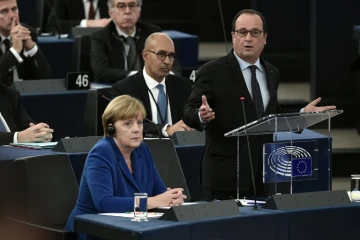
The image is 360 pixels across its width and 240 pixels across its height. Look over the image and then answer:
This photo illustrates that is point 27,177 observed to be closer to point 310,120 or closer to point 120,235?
point 120,235

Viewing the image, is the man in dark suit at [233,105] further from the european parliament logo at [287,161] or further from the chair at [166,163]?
the european parliament logo at [287,161]

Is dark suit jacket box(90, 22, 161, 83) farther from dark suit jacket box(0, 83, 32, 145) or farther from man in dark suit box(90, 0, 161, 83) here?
dark suit jacket box(0, 83, 32, 145)

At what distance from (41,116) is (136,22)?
1206mm

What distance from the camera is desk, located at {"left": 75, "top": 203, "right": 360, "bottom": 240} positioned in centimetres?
482

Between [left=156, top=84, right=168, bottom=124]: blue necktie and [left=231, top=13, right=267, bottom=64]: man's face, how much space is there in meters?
1.45

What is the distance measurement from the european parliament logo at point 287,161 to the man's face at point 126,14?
3.43 meters

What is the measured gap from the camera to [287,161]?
544 cm

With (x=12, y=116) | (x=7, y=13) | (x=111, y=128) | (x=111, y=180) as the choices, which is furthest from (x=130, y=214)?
(x=7, y=13)

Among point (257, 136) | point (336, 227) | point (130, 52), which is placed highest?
point (130, 52)

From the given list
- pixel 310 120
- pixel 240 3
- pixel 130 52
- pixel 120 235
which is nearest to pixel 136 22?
pixel 130 52

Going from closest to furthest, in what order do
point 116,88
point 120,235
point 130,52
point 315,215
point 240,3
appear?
point 120,235 < point 315,215 < point 116,88 < point 130,52 < point 240,3

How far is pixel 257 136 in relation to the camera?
5.88m

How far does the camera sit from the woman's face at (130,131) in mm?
5328

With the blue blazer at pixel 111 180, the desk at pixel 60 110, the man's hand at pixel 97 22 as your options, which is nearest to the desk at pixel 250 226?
the blue blazer at pixel 111 180
